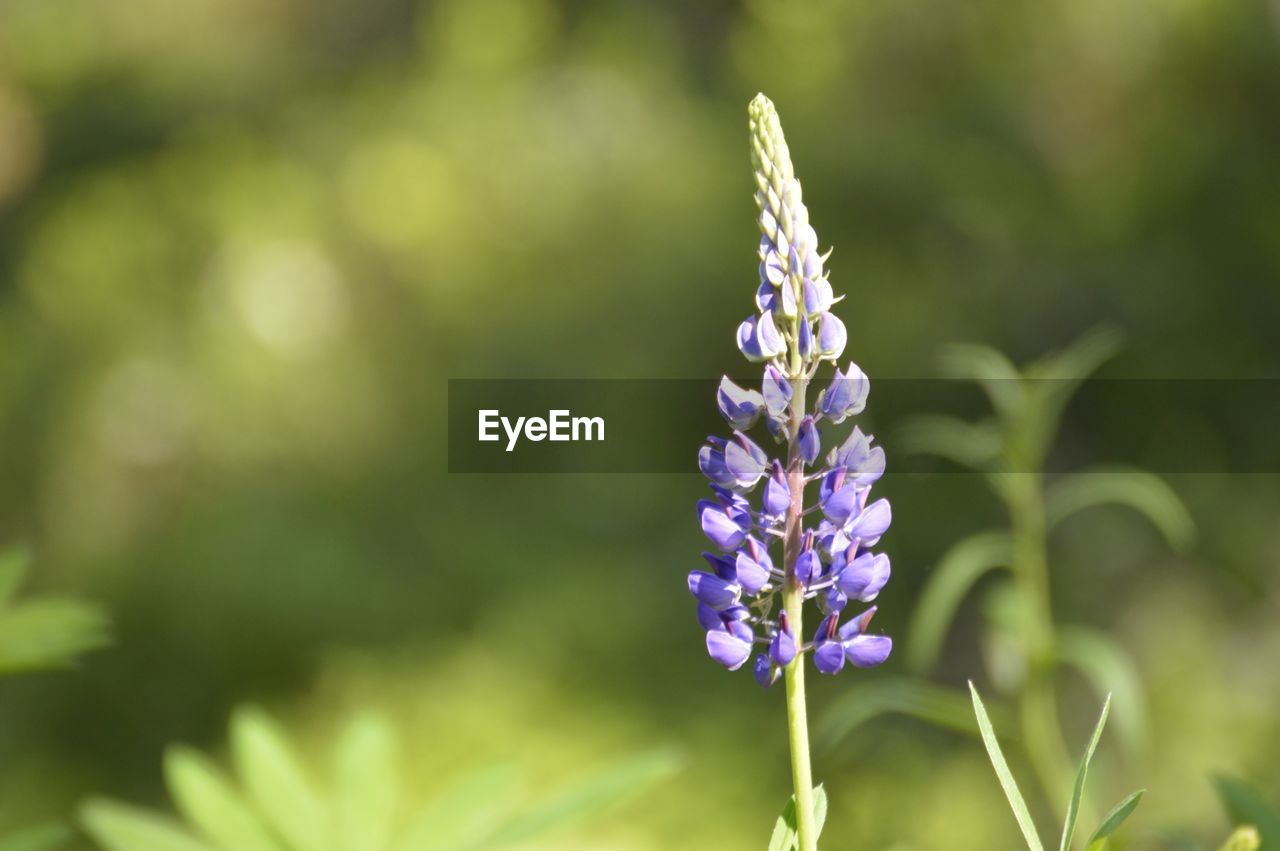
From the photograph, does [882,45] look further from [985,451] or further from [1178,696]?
[985,451]

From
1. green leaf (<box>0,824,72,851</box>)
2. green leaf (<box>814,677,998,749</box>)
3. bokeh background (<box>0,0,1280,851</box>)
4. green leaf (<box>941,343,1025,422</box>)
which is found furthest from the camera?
bokeh background (<box>0,0,1280,851</box>)

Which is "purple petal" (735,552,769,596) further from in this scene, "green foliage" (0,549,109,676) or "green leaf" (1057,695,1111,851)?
"green foliage" (0,549,109,676)

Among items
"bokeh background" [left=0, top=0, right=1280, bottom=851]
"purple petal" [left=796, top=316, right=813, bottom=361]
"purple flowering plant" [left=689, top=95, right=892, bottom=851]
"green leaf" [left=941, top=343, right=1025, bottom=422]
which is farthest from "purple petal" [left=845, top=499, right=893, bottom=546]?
"bokeh background" [left=0, top=0, right=1280, bottom=851]

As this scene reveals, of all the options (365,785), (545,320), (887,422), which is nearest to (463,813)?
(365,785)

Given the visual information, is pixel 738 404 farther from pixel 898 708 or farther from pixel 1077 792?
pixel 898 708

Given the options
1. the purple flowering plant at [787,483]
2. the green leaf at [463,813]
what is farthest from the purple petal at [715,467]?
the green leaf at [463,813]

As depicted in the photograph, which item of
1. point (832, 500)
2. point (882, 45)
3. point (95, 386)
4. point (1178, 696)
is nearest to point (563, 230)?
point (882, 45)
